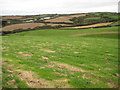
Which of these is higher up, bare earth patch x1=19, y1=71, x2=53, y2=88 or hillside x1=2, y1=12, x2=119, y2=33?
hillside x1=2, y1=12, x2=119, y2=33

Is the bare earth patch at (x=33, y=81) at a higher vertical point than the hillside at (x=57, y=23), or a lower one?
lower

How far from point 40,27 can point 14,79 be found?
83.5 metres

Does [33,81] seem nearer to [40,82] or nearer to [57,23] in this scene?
[40,82]

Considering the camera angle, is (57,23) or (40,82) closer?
(40,82)

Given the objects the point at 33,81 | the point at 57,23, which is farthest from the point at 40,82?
the point at 57,23

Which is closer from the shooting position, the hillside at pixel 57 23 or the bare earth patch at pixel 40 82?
the bare earth patch at pixel 40 82

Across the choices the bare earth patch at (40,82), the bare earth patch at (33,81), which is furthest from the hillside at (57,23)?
the bare earth patch at (40,82)

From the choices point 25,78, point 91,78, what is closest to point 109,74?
point 91,78

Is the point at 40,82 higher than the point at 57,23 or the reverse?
the reverse

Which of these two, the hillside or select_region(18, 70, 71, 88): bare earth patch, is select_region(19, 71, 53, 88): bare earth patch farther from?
the hillside

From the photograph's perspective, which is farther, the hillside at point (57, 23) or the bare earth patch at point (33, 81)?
the hillside at point (57, 23)

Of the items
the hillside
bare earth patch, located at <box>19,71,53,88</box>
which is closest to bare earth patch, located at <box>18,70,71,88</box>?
bare earth patch, located at <box>19,71,53,88</box>

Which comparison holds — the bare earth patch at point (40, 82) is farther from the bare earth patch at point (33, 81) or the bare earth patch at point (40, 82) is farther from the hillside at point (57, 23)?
the hillside at point (57, 23)

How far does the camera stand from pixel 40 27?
92562 mm
